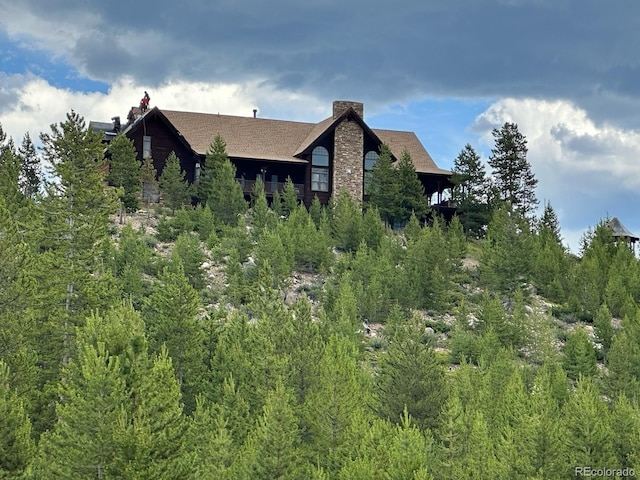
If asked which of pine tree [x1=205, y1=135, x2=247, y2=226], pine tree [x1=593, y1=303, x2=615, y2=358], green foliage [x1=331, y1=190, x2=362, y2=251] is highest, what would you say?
pine tree [x1=205, y1=135, x2=247, y2=226]

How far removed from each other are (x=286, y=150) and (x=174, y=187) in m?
12.8

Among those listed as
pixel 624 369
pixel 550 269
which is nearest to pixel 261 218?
pixel 550 269

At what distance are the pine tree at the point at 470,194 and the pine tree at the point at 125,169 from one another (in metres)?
27.5

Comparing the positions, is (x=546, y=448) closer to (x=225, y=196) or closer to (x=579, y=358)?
(x=579, y=358)

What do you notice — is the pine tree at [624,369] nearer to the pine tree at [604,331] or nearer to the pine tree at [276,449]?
the pine tree at [604,331]

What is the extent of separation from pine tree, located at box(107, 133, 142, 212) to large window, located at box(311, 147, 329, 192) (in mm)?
16160

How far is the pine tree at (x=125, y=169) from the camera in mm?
57406

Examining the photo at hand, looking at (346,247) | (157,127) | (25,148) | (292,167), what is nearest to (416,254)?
(346,247)

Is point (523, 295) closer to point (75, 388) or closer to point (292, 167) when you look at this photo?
point (292, 167)

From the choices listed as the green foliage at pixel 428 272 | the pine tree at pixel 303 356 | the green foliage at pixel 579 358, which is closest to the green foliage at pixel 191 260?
the green foliage at pixel 428 272

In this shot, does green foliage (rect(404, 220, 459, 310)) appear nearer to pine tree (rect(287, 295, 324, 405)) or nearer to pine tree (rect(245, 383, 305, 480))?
pine tree (rect(287, 295, 324, 405))

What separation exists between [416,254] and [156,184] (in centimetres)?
2326

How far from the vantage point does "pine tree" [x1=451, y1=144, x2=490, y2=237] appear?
222 ft

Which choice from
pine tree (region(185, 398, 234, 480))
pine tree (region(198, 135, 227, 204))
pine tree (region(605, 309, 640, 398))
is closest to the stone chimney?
pine tree (region(198, 135, 227, 204))
